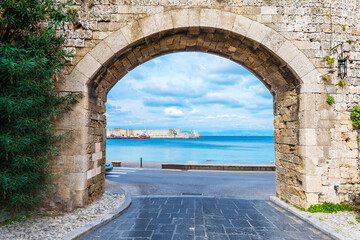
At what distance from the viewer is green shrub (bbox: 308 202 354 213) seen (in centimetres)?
470

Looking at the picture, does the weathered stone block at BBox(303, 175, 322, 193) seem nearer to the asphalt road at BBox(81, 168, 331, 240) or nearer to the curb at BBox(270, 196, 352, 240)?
the curb at BBox(270, 196, 352, 240)

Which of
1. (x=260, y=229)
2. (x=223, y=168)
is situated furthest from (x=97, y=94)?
(x=223, y=168)

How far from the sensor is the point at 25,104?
12.5 feet

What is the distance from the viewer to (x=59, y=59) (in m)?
4.75

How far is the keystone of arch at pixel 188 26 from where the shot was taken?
16.1ft

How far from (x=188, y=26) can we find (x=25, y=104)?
11.6ft

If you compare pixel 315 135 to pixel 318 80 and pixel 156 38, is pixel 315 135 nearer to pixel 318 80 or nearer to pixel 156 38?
pixel 318 80

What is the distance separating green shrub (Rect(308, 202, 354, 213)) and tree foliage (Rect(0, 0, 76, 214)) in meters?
5.61

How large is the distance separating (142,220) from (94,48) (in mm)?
3808

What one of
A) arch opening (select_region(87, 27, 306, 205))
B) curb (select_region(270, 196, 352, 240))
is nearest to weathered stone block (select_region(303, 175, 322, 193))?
arch opening (select_region(87, 27, 306, 205))

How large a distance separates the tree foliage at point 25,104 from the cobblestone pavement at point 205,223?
5.16 ft

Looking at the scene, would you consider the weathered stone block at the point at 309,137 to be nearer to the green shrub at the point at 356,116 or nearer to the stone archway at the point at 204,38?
the stone archway at the point at 204,38

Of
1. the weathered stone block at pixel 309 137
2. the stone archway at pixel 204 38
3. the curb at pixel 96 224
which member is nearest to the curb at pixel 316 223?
the stone archway at pixel 204 38

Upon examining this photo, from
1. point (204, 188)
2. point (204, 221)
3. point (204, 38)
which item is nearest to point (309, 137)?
point (204, 221)
